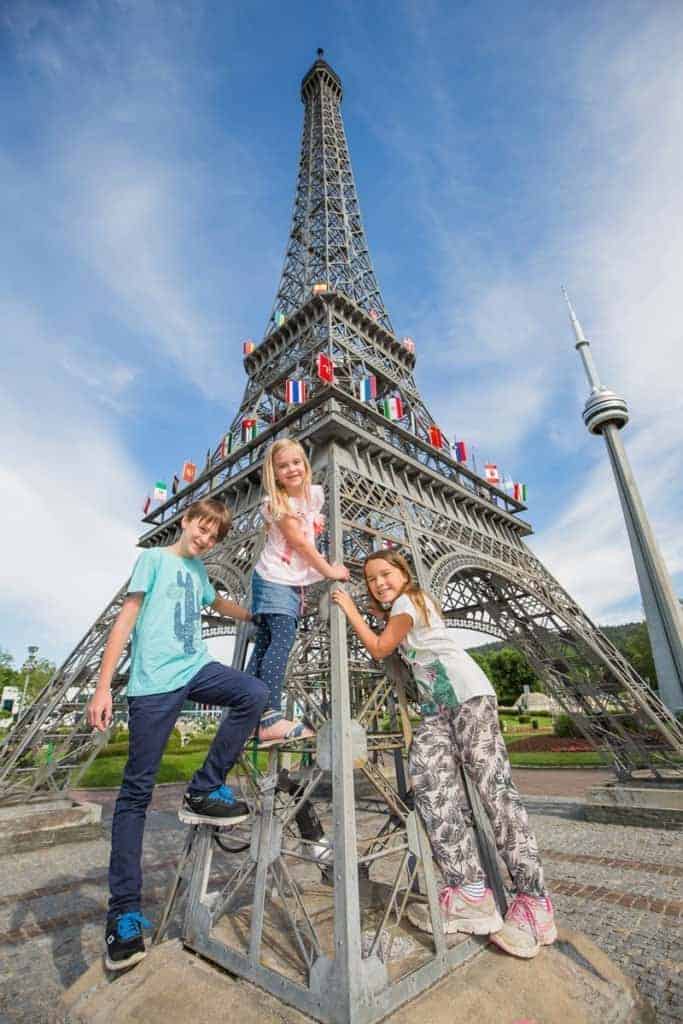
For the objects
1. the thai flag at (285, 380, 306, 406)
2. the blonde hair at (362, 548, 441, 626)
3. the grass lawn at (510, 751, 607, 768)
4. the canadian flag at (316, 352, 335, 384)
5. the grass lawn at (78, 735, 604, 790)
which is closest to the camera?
the blonde hair at (362, 548, 441, 626)

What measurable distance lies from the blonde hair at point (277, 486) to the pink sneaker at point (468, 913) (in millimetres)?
2307

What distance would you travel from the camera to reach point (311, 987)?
2.16m

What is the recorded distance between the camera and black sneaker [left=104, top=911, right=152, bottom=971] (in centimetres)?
211

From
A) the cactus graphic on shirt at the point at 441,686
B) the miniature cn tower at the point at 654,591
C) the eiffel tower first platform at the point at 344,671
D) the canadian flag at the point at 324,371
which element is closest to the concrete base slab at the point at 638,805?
the eiffel tower first platform at the point at 344,671

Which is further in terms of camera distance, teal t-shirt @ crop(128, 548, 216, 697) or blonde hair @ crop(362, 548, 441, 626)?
blonde hair @ crop(362, 548, 441, 626)

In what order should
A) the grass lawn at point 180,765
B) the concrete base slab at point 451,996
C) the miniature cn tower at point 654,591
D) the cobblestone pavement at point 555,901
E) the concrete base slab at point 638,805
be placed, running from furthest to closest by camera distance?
the grass lawn at point 180,765 → the miniature cn tower at point 654,591 → the concrete base slab at point 638,805 → the cobblestone pavement at point 555,901 → the concrete base slab at point 451,996

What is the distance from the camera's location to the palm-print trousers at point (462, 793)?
2.32 meters

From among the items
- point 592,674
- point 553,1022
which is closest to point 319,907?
point 553,1022

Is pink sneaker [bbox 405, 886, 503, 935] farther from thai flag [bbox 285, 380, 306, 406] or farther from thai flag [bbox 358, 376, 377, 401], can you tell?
thai flag [bbox 358, 376, 377, 401]

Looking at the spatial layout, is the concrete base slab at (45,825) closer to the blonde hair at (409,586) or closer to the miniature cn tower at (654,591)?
the blonde hair at (409,586)

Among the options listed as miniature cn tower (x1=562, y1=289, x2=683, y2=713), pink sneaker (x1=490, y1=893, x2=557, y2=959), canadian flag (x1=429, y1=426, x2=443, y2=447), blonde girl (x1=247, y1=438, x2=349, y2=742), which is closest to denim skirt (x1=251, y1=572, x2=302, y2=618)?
blonde girl (x1=247, y1=438, x2=349, y2=742)

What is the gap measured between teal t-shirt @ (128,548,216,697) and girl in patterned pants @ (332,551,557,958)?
35.7 inches

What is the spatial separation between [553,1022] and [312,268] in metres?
24.8

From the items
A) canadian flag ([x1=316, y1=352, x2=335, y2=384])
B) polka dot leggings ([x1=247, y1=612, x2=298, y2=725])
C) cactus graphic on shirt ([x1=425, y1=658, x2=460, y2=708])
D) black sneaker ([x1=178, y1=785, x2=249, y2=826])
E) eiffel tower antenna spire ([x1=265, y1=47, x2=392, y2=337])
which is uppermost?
eiffel tower antenna spire ([x1=265, y1=47, x2=392, y2=337])
